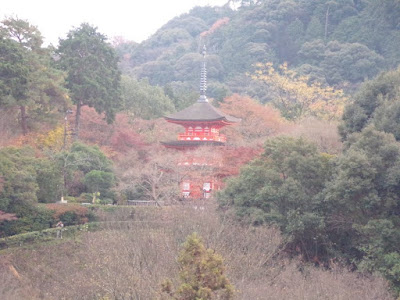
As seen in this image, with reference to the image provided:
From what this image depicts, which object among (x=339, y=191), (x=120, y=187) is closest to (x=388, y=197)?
(x=339, y=191)

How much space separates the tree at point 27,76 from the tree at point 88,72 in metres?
1.98

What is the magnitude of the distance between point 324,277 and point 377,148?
4.91 metres

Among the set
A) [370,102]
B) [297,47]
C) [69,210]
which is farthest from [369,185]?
[297,47]

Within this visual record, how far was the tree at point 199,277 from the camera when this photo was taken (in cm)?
972

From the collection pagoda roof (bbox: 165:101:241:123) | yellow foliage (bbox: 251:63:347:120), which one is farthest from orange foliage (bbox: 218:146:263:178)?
yellow foliage (bbox: 251:63:347:120)

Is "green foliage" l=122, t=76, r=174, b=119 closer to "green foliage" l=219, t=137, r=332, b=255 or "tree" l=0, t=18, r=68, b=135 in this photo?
"tree" l=0, t=18, r=68, b=135

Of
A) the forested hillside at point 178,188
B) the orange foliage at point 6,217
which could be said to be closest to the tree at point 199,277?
the forested hillside at point 178,188

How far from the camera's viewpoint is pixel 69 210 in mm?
26203

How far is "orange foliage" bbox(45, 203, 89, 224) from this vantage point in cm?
2583

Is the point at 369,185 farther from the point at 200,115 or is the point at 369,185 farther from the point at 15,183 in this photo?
the point at 200,115

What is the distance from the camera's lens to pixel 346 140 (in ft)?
75.0

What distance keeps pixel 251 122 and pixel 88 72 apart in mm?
10237

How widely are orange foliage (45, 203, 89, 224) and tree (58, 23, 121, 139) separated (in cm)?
1041

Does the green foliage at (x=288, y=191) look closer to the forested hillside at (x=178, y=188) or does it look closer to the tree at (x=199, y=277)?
the forested hillside at (x=178, y=188)
